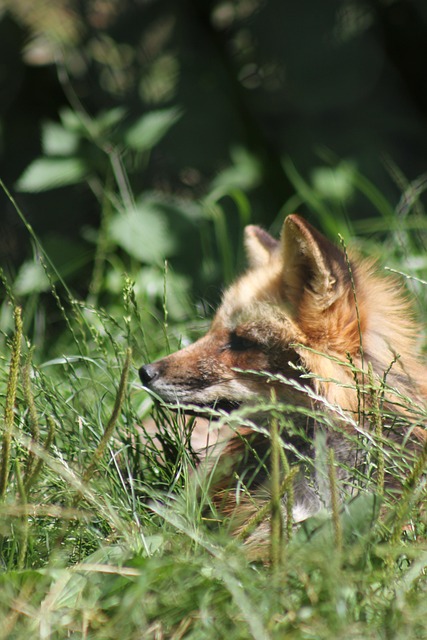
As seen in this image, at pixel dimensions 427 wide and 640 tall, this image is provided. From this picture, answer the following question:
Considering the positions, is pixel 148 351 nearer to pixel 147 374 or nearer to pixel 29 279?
pixel 147 374

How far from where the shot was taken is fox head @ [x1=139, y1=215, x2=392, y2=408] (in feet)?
8.00

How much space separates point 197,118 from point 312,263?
77.1 inches

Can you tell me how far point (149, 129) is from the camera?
3789 millimetres

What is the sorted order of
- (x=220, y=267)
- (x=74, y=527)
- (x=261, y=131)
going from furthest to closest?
(x=261, y=131) < (x=220, y=267) < (x=74, y=527)

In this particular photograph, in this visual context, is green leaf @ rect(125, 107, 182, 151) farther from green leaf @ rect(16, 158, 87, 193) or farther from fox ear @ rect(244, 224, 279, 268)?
fox ear @ rect(244, 224, 279, 268)

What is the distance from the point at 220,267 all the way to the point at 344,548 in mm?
2493

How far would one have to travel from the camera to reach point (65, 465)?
76.4 inches

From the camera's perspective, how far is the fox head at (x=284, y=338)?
96.0 inches

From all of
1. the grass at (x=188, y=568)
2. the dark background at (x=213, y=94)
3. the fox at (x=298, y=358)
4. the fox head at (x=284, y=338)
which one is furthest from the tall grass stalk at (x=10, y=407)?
the dark background at (x=213, y=94)

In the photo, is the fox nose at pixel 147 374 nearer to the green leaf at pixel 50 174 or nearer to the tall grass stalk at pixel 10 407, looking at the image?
the tall grass stalk at pixel 10 407

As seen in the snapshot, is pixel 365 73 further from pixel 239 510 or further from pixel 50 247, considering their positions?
pixel 239 510

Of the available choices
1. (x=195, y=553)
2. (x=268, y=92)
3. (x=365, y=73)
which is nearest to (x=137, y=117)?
(x=268, y=92)

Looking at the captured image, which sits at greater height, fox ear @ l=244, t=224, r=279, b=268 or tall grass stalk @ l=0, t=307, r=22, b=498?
tall grass stalk @ l=0, t=307, r=22, b=498

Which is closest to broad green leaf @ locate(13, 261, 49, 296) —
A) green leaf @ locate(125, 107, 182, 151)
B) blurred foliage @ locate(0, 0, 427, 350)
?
blurred foliage @ locate(0, 0, 427, 350)
